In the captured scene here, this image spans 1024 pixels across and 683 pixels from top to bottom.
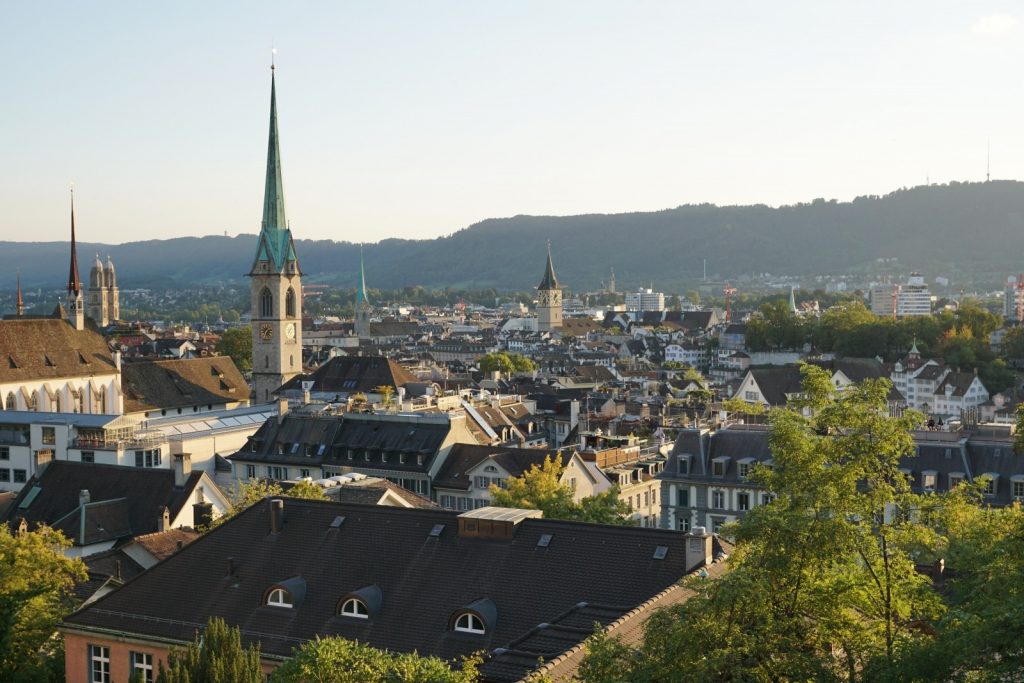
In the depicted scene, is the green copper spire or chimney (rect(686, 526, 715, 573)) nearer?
chimney (rect(686, 526, 715, 573))

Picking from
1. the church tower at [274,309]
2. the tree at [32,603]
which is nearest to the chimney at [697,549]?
the tree at [32,603]

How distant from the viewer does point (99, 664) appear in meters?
30.2

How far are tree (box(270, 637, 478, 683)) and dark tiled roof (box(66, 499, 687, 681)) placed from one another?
17.5 ft

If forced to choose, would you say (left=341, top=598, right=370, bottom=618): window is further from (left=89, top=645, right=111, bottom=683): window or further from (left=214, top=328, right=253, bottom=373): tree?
(left=214, top=328, right=253, bottom=373): tree

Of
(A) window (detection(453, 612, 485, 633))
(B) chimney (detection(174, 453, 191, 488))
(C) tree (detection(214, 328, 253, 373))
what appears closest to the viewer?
(A) window (detection(453, 612, 485, 633))

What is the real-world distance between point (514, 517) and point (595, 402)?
73.6 m

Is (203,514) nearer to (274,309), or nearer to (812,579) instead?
(812,579)

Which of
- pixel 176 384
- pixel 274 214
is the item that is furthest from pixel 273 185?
pixel 176 384

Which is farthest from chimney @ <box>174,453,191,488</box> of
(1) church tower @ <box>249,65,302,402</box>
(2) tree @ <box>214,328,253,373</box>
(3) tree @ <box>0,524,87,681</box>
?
(2) tree @ <box>214,328,253,373</box>

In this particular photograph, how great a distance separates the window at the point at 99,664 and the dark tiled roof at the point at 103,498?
572 inches

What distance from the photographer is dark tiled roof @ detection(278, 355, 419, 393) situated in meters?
101

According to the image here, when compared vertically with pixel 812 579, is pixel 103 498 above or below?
below

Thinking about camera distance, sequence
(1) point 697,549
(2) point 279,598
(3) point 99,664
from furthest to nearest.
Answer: (3) point 99,664, (2) point 279,598, (1) point 697,549

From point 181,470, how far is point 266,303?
62374 millimetres
